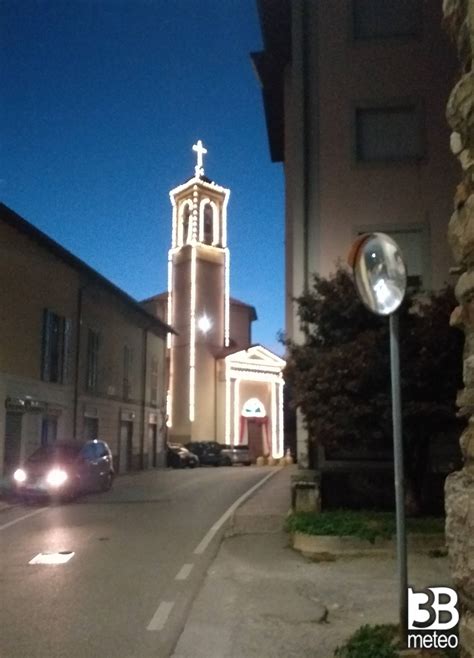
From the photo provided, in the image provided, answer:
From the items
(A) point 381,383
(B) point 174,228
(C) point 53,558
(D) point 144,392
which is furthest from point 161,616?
(B) point 174,228

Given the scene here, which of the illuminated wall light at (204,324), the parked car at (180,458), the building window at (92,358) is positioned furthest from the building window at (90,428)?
the illuminated wall light at (204,324)

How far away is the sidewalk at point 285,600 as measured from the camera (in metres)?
6.77

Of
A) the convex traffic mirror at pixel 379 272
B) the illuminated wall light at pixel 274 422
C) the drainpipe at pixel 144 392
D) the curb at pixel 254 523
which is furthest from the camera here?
the illuminated wall light at pixel 274 422

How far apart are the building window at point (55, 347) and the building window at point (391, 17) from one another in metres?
14.5

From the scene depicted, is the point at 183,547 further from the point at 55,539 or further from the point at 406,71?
the point at 406,71

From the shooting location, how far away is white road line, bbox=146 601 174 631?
7.38m

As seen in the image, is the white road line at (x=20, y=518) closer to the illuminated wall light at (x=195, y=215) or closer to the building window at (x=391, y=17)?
the building window at (x=391, y=17)

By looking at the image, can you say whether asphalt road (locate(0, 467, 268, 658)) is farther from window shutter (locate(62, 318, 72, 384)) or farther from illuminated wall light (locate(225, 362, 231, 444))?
illuminated wall light (locate(225, 362, 231, 444))

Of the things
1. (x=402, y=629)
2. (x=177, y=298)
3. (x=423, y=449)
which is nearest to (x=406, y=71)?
(x=423, y=449)

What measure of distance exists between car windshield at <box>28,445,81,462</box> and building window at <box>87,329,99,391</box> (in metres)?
11.3

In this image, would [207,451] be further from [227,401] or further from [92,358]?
[92,358]

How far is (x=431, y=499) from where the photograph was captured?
15.7 m

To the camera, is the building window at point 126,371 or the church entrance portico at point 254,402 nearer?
the building window at point 126,371

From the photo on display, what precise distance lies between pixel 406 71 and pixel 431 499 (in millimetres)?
10430
